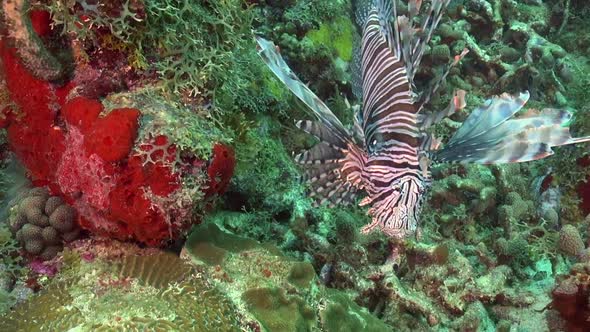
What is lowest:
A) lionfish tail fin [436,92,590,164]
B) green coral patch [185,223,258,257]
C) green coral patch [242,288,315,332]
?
green coral patch [242,288,315,332]

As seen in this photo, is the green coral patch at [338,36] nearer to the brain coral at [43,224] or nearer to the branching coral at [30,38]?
the branching coral at [30,38]

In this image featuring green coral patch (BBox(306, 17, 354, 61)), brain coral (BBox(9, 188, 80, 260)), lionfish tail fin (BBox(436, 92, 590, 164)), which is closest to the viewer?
lionfish tail fin (BBox(436, 92, 590, 164))

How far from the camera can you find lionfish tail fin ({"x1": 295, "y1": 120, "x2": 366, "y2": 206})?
3154 mm

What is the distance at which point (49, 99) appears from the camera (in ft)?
9.18

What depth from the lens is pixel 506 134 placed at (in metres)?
2.60

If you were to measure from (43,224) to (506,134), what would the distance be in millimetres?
2819

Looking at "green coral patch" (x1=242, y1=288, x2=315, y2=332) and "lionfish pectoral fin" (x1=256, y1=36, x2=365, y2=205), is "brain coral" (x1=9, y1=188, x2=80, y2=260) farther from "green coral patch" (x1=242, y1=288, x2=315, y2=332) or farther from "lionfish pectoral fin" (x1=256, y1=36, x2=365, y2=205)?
"lionfish pectoral fin" (x1=256, y1=36, x2=365, y2=205)

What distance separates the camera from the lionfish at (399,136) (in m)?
2.49

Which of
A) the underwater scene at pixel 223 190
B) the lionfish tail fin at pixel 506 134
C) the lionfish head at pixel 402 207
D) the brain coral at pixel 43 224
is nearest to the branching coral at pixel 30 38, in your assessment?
the underwater scene at pixel 223 190

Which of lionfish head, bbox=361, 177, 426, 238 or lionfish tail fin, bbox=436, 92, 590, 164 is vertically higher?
lionfish tail fin, bbox=436, 92, 590, 164

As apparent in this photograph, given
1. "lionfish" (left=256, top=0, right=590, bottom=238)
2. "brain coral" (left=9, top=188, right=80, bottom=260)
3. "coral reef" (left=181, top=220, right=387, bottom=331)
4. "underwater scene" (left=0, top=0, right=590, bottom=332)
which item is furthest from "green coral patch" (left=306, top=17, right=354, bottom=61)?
"brain coral" (left=9, top=188, right=80, bottom=260)

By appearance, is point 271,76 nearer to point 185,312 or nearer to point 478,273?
point 478,273

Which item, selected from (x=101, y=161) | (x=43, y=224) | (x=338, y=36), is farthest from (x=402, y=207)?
(x=338, y=36)

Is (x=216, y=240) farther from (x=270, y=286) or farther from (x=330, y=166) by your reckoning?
(x=330, y=166)
